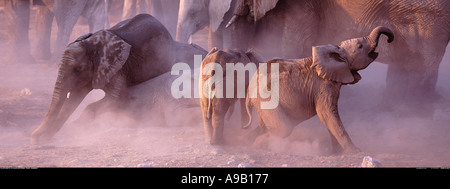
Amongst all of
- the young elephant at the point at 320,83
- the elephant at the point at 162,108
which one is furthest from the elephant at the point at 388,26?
the young elephant at the point at 320,83

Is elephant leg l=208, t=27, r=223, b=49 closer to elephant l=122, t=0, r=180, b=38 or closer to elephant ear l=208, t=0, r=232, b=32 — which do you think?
elephant ear l=208, t=0, r=232, b=32

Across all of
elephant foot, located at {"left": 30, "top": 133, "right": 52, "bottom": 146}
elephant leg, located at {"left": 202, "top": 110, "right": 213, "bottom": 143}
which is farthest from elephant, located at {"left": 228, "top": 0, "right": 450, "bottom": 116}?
elephant foot, located at {"left": 30, "top": 133, "right": 52, "bottom": 146}

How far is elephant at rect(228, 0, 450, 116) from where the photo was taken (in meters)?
4.39

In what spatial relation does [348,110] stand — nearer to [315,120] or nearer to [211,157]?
[315,120]

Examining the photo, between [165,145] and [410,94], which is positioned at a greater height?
[410,94]

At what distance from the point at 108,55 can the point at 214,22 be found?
1.38 meters

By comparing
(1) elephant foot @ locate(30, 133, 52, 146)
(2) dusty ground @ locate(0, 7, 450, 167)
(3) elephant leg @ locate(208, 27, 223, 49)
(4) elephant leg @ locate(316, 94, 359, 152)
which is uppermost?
(3) elephant leg @ locate(208, 27, 223, 49)

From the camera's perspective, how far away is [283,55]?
5.14 meters

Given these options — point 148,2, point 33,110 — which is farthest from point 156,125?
point 148,2

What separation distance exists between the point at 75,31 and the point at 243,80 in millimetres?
8506

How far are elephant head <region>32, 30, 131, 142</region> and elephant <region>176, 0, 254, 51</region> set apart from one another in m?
1.10

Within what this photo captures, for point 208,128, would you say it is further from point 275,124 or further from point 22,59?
point 22,59

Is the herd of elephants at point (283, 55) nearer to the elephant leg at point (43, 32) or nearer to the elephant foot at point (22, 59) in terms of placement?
the elephant foot at point (22, 59)
